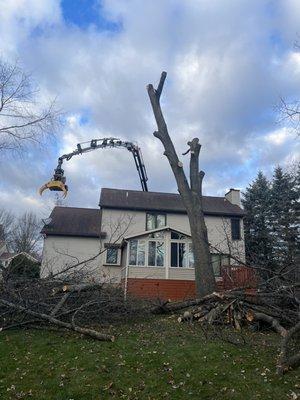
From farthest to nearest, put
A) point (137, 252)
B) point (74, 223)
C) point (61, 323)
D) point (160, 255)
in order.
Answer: point (74, 223), point (137, 252), point (160, 255), point (61, 323)

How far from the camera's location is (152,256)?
2020 cm

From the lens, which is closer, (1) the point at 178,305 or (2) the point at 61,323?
(2) the point at 61,323

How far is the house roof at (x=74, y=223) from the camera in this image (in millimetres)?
24031

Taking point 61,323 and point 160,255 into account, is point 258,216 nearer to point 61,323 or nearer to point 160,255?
point 160,255

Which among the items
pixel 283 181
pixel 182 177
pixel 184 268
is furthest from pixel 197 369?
pixel 283 181

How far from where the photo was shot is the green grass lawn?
5660mm

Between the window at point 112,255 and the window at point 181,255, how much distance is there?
4519mm

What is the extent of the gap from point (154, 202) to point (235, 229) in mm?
5531

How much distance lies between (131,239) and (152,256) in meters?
1.37

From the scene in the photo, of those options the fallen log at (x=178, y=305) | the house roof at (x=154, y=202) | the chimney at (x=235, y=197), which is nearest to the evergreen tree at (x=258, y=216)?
the chimney at (x=235, y=197)

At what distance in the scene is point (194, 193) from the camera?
14891 millimetres

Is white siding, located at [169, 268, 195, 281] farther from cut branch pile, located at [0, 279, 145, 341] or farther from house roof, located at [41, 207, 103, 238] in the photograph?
cut branch pile, located at [0, 279, 145, 341]

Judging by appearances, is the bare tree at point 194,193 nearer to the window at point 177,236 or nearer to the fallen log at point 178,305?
the fallen log at point 178,305

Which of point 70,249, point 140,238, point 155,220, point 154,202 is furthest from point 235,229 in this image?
point 70,249
